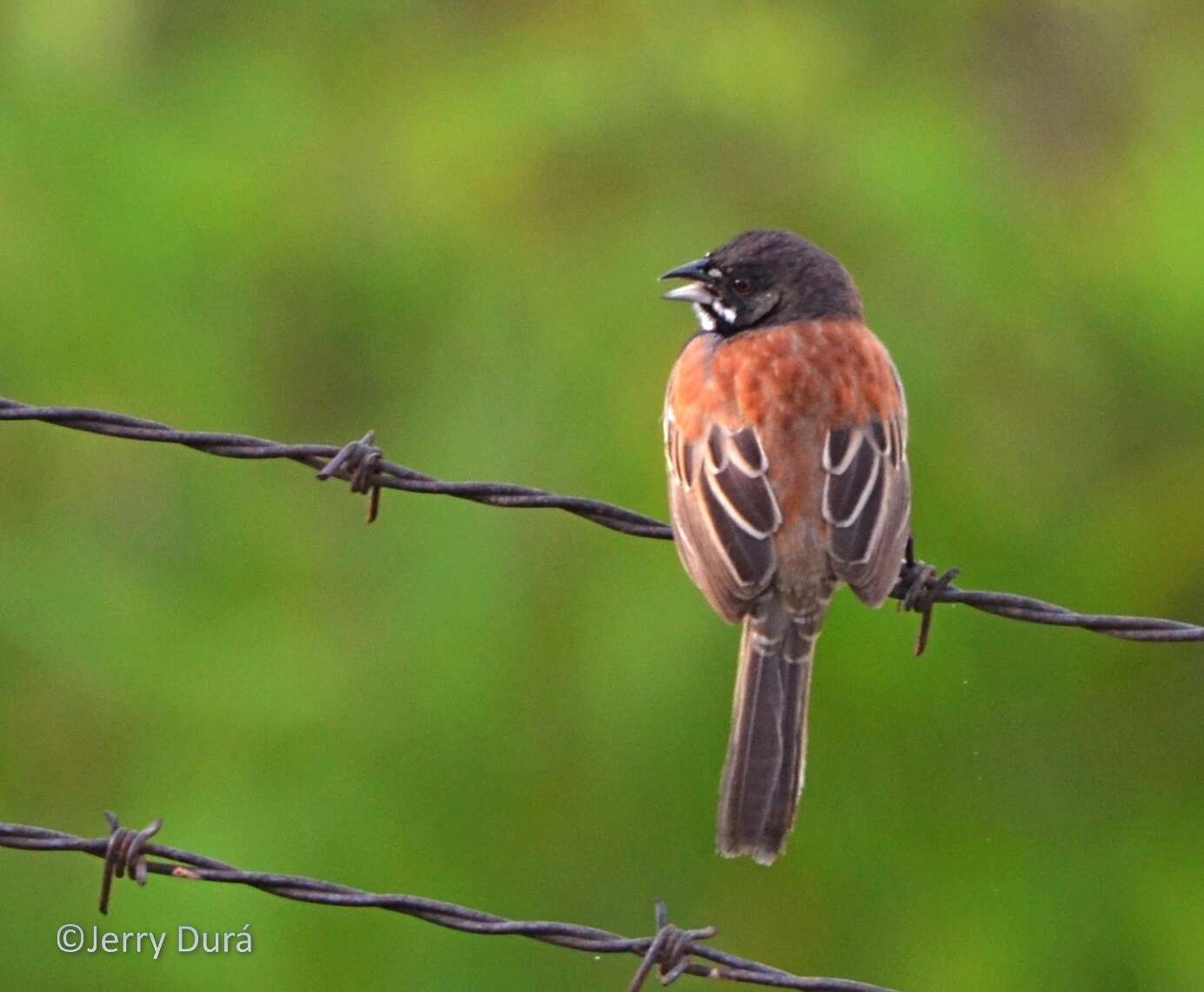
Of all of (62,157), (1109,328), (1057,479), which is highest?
(62,157)

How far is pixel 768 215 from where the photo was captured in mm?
10023

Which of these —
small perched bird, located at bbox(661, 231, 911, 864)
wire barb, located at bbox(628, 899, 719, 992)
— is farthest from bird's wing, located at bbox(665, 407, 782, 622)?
wire barb, located at bbox(628, 899, 719, 992)

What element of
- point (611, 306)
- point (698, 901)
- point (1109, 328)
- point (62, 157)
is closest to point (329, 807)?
point (698, 901)

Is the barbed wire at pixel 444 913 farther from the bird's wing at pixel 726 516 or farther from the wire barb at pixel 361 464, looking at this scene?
the bird's wing at pixel 726 516

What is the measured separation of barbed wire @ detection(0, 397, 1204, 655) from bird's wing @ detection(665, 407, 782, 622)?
710 mm

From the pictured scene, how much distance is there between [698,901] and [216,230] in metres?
3.87

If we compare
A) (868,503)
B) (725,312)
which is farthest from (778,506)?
(725,312)

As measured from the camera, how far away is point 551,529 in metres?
9.49

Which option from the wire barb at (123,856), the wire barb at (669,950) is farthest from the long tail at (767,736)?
the wire barb at (123,856)

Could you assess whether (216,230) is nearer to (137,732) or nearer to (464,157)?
(464,157)

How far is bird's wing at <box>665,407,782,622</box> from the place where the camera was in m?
6.66

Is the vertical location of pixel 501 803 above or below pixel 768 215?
below

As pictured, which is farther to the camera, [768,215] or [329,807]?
[768,215]

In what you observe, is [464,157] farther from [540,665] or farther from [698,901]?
[698,901]
